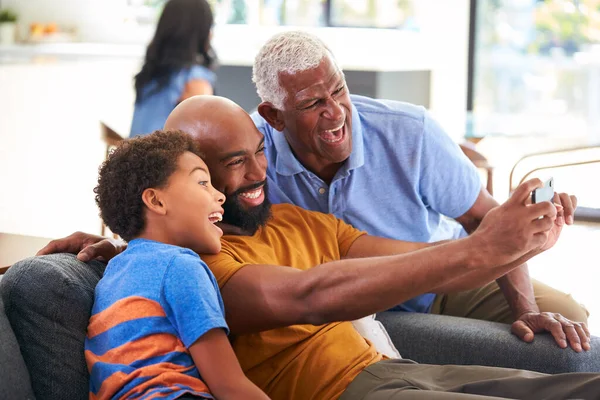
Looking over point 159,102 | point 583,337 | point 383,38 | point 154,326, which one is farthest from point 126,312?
point 383,38

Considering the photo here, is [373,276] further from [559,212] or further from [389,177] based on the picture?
[389,177]

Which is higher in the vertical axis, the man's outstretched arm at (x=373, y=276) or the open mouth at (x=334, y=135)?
the open mouth at (x=334, y=135)

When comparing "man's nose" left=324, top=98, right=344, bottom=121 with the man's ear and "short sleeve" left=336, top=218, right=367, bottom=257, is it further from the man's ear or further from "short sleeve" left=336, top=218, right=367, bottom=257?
"short sleeve" left=336, top=218, right=367, bottom=257

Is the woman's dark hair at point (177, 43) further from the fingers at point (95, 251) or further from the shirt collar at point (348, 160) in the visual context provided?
the fingers at point (95, 251)

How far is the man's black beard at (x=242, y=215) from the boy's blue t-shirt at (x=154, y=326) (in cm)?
32

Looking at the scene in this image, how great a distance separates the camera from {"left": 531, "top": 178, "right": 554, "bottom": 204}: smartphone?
160 cm

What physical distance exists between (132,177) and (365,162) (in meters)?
0.86

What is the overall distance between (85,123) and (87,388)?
417 cm

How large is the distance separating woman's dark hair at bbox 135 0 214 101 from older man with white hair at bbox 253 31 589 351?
1711 millimetres

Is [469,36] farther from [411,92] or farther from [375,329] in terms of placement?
[375,329]

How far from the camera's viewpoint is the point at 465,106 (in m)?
6.88

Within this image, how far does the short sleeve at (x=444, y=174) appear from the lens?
241 cm

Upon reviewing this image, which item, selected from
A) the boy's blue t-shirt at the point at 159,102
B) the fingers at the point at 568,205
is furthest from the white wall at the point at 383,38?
the fingers at the point at 568,205

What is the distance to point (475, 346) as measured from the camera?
213 centimetres
